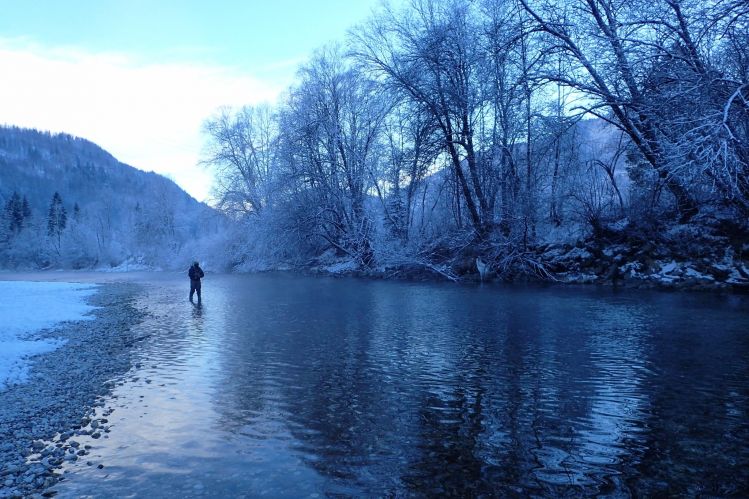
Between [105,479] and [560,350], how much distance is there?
29.5 ft

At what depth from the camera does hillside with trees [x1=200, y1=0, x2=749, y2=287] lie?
47.4ft

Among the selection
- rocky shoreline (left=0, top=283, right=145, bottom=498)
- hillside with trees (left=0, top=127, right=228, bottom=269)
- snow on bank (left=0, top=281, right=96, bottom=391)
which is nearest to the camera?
rocky shoreline (left=0, top=283, right=145, bottom=498)

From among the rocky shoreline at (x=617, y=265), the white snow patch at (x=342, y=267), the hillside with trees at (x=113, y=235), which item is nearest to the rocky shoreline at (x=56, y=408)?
the rocky shoreline at (x=617, y=265)

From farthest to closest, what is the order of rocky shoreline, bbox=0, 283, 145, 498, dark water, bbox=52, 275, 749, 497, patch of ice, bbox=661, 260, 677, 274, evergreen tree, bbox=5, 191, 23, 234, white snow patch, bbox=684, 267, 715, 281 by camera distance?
evergreen tree, bbox=5, 191, 23, 234 < patch of ice, bbox=661, 260, 677, 274 < white snow patch, bbox=684, 267, 715, 281 < rocky shoreline, bbox=0, 283, 145, 498 < dark water, bbox=52, 275, 749, 497

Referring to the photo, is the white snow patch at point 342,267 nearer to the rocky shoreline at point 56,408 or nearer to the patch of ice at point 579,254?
the patch of ice at point 579,254

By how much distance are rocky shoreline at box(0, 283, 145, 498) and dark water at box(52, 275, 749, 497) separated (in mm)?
334

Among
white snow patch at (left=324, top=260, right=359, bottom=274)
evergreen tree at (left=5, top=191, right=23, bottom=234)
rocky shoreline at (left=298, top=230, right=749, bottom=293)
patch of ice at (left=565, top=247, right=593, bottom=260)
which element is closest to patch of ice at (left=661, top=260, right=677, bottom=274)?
rocky shoreline at (left=298, top=230, right=749, bottom=293)

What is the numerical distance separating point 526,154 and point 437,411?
25893 mm

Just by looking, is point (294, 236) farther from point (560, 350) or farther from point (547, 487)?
point (547, 487)

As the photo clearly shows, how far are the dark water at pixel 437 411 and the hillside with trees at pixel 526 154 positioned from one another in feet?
16.0

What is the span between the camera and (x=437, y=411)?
7090mm

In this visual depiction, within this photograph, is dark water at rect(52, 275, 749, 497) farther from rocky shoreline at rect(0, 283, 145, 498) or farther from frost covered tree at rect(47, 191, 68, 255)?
frost covered tree at rect(47, 191, 68, 255)

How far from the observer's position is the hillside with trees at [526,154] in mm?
14461

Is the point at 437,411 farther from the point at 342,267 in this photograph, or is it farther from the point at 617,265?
the point at 342,267
